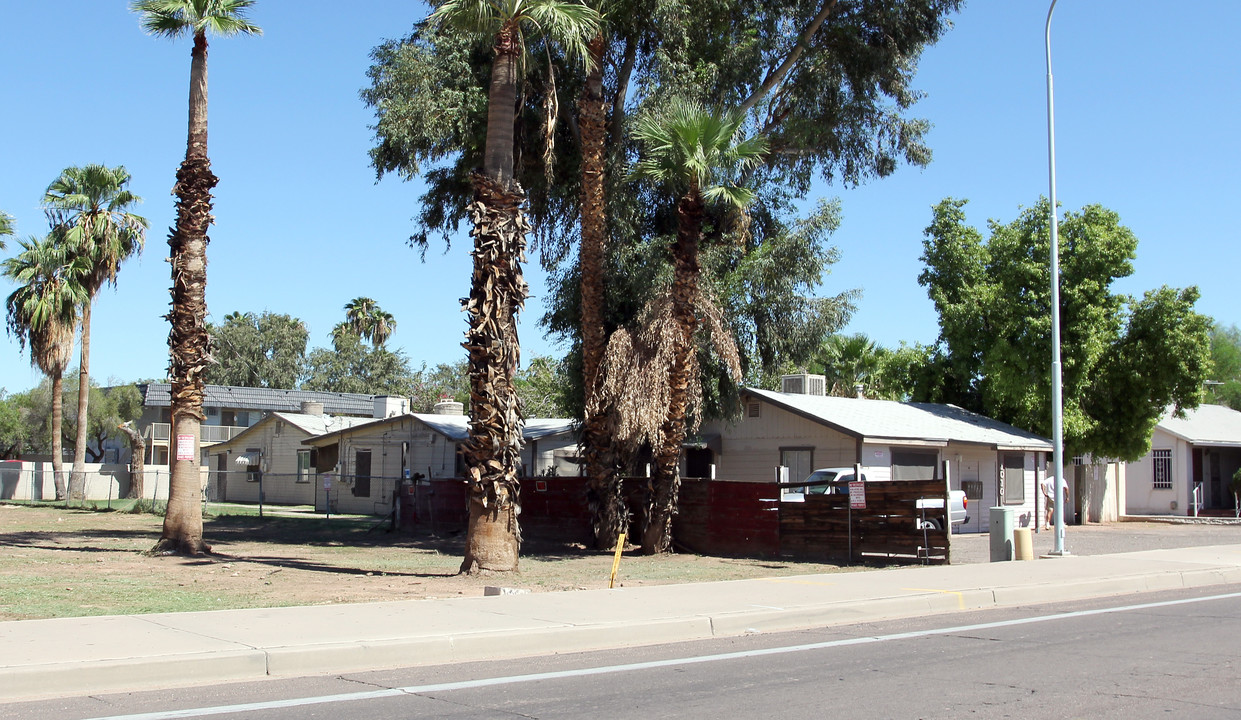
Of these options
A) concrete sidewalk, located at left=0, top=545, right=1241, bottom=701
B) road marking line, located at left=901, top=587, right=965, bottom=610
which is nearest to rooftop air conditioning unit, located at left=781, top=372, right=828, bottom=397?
Answer: concrete sidewalk, located at left=0, top=545, right=1241, bottom=701

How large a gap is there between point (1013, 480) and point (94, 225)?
32.5 metres

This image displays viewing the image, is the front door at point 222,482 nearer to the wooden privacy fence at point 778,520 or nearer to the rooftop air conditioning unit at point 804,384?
the rooftop air conditioning unit at point 804,384

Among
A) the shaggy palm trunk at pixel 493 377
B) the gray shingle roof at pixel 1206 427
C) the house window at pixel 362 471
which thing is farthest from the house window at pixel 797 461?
the gray shingle roof at pixel 1206 427

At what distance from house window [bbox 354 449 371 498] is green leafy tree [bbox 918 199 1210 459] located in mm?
19972

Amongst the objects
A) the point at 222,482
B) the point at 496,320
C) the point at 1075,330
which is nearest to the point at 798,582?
the point at 496,320

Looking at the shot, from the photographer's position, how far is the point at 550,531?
24.9m

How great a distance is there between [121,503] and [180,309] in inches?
920

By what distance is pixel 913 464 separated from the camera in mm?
27094

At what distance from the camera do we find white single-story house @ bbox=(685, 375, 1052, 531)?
26078 millimetres

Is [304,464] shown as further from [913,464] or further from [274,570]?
[274,570]

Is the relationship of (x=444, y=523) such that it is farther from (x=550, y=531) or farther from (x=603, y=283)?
(x=603, y=283)

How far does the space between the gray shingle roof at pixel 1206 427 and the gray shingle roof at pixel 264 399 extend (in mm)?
36585

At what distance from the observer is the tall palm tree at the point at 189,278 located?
19.4m

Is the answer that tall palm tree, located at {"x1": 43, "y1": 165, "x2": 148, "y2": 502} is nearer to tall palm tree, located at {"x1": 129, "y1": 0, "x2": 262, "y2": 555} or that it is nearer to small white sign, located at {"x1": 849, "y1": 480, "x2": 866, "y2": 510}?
tall palm tree, located at {"x1": 129, "y1": 0, "x2": 262, "y2": 555}
